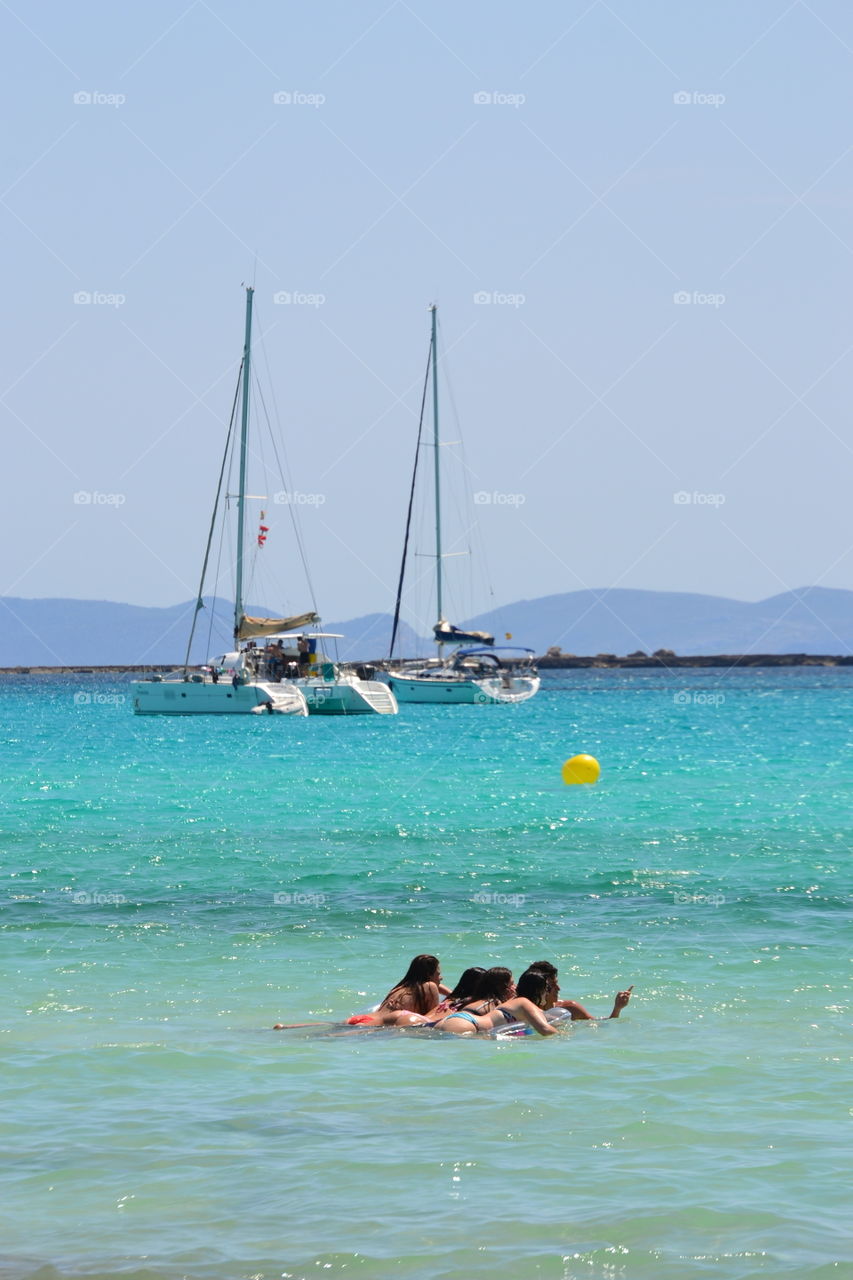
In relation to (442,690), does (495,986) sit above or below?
below

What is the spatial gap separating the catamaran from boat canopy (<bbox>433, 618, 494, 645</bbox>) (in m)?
8.63

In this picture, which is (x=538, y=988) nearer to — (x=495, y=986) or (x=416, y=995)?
(x=495, y=986)

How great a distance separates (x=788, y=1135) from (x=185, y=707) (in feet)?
206

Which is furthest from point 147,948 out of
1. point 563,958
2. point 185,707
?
point 185,707

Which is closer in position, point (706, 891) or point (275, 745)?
point (706, 891)

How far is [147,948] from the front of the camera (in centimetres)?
1560

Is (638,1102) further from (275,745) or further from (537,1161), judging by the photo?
(275,745)

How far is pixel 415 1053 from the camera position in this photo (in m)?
11.0

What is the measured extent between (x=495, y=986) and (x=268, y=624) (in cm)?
6021

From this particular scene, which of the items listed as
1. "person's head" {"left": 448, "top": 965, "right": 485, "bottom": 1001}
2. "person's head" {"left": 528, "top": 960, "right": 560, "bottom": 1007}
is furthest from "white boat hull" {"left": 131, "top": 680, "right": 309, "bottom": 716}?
"person's head" {"left": 528, "top": 960, "right": 560, "bottom": 1007}

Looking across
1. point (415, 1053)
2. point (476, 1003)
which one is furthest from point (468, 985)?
point (415, 1053)

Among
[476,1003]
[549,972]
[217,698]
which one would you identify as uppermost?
[217,698]

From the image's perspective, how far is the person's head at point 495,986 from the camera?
11.9 m

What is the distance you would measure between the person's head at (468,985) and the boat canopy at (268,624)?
58312 millimetres
